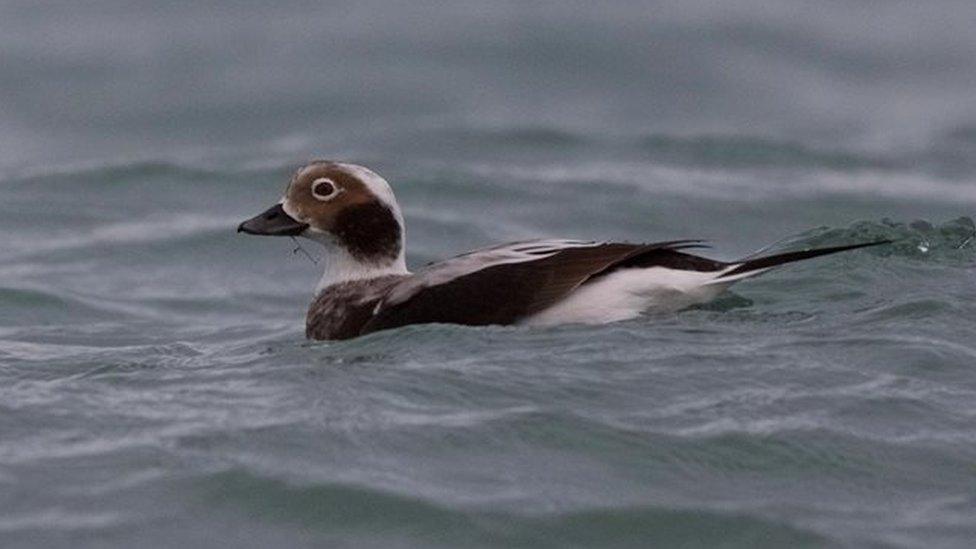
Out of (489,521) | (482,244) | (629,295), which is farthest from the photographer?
(482,244)

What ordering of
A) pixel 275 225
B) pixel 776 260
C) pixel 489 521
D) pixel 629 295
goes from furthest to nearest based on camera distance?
pixel 275 225 → pixel 629 295 → pixel 776 260 → pixel 489 521

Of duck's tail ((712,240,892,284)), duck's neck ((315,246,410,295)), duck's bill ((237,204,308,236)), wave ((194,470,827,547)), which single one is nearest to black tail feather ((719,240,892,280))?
duck's tail ((712,240,892,284))

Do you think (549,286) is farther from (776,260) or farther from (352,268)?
(352,268)

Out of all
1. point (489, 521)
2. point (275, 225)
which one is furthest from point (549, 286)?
point (489, 521)

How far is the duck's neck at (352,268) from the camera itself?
380 inches

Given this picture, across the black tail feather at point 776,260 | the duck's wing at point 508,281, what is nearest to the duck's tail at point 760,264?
the black tail feather at point 776,260

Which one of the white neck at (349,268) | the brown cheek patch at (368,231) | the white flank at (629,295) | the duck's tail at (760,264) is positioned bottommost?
the white flank at (629,295)

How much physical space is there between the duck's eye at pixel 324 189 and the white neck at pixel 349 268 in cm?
23

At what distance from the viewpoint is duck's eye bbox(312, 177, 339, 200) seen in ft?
31.4

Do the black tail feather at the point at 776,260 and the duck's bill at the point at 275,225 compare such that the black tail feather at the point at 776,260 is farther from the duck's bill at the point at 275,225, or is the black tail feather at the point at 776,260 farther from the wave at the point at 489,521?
the wave at the point at 489,521

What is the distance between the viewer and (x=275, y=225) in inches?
377

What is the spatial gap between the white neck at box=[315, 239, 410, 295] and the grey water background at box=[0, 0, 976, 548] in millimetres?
643

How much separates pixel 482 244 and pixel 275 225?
15.8ft

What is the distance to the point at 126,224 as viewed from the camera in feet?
48.7
